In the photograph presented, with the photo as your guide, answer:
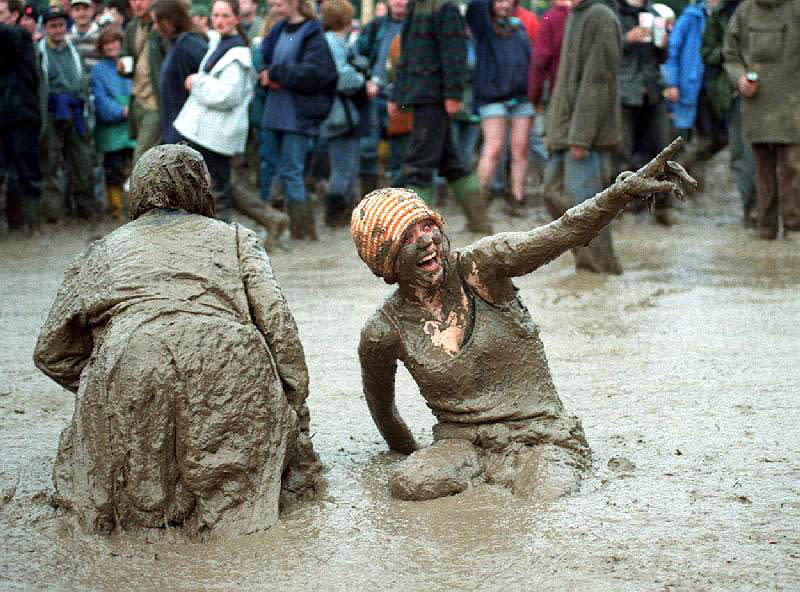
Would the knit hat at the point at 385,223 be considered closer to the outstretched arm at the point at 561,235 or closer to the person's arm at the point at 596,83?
the outstretched arm at the point at 561,235

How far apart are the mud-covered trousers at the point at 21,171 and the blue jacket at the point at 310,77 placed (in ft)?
7.63

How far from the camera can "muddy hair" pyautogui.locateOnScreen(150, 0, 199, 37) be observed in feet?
35.1

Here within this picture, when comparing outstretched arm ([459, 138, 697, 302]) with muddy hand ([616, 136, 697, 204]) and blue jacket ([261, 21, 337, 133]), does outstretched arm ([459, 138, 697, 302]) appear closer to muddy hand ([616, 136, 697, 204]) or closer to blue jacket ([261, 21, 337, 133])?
muddy hand ([616, 136, 697, 204])

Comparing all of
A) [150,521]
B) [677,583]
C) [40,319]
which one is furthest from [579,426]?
[40,319]

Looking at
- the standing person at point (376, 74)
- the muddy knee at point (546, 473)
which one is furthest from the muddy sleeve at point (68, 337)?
the standing person at point (376, 74)

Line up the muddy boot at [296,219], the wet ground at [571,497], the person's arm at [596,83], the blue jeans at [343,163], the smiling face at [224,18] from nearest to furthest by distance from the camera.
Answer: the wet ground at [571,497] → the person's arm at [596,83] → the smiling face at [224,18] → the muddy boot at [296,219] → the blue jeans at [343,163]

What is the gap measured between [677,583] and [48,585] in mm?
1843

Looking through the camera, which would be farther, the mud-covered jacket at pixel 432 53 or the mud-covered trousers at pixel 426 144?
the mud-covered trousers at pixel 426 144

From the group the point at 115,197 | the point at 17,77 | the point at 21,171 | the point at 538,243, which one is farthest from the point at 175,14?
the point at 538,243

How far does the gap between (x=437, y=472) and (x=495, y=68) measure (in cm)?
779

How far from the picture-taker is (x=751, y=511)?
445 cm

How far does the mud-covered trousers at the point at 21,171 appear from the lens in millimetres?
11883

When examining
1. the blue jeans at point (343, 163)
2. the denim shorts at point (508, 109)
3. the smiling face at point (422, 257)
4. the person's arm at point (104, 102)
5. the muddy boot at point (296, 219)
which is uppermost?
the smiling face at point (422, 257)

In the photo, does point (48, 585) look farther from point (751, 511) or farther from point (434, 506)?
point (751, 511)
